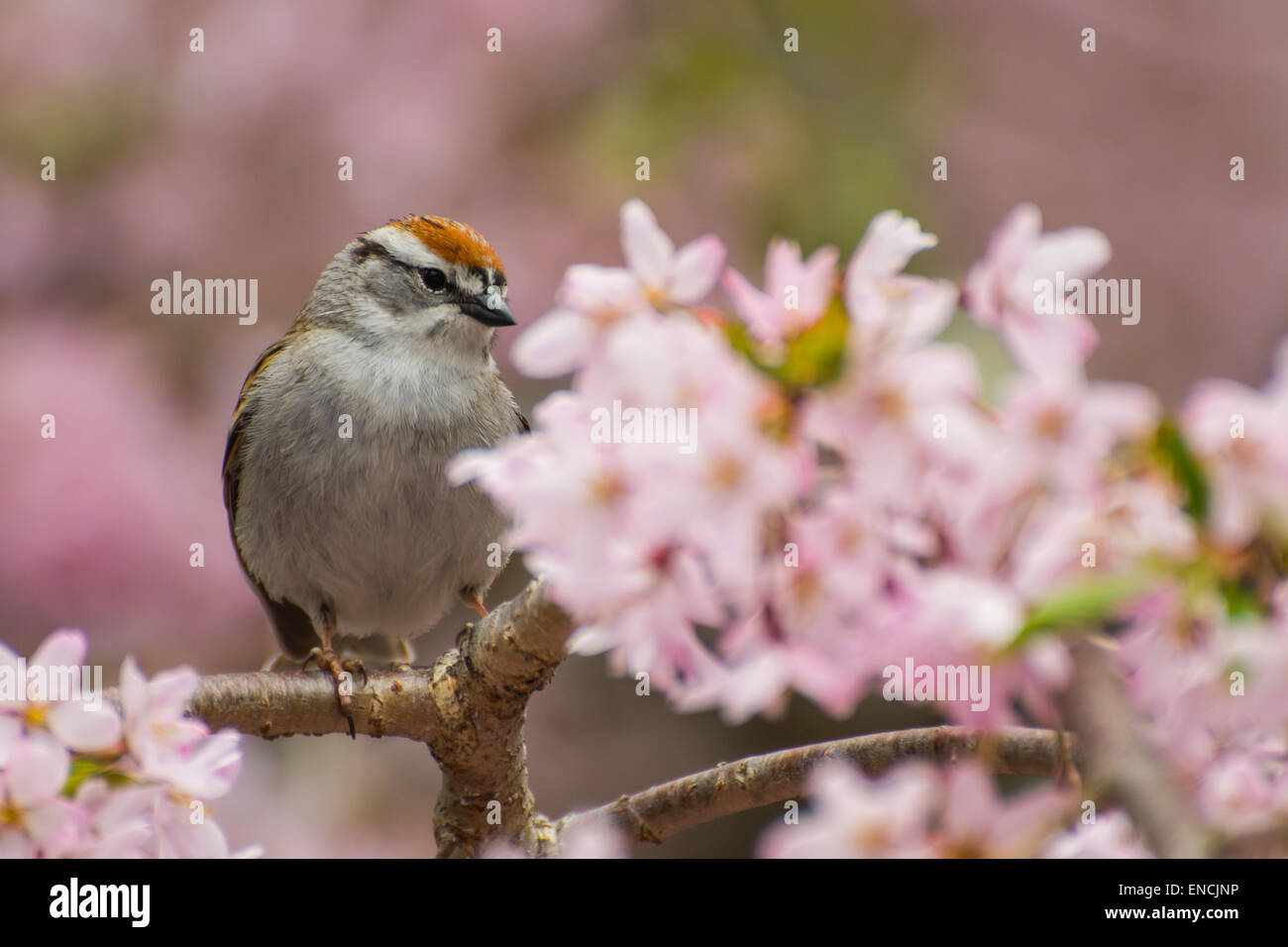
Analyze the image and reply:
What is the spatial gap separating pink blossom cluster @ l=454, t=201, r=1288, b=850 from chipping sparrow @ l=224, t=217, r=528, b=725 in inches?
68.7

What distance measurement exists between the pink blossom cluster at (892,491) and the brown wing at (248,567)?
2.28 metres

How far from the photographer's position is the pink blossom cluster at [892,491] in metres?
0.93

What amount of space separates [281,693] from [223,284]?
2.78 m

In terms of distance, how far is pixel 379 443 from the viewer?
9.38 ft

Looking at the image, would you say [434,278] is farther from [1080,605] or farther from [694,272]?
[1080,605]

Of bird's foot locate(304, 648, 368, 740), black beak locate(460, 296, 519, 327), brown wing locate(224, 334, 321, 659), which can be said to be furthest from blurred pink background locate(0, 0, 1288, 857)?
bird's foot locate(304, 648, 368, 740)

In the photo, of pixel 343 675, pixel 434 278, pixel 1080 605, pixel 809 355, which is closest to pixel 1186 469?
pixel 1080 605

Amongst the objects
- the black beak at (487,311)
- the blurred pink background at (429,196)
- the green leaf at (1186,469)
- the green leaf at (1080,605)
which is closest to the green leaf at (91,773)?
the green leaf at (1080,605)

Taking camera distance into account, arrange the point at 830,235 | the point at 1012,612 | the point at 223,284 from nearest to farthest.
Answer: the point at 1012,612
the point at 830,235
the point at 223,284

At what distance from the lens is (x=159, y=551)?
4.26m

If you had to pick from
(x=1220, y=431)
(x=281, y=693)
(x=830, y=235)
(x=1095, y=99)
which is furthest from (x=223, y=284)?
(x=1220, y=431)

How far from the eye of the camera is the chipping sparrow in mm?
2863

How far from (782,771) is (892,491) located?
1.13 metres
